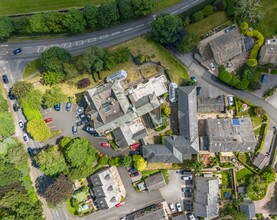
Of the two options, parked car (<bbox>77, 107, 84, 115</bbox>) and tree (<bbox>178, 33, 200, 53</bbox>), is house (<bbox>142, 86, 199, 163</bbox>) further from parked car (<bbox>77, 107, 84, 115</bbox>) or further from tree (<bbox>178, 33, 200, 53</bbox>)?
parked car (<bbox>77, 107, 84, 115</bbox>)

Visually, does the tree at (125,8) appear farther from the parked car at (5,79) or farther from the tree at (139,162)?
the tree at (139,162)

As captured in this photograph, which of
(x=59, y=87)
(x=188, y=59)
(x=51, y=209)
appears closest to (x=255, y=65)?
(x=188, y=59)

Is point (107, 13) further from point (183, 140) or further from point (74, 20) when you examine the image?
point (183, 140)

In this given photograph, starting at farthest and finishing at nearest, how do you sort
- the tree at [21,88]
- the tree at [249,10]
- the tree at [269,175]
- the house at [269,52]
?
the tree at [21,88] < the tree at [249,10] < the house at [269,52] < the tree at [269,175]

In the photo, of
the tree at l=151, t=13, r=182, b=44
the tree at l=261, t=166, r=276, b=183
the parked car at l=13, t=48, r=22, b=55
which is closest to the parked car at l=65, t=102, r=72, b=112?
the parked car at l=13, t=48, r=22, b=55

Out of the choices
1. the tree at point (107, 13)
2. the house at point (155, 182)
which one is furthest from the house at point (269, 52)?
the house at point (155, 182)

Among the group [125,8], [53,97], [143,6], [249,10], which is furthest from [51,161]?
[249,10]

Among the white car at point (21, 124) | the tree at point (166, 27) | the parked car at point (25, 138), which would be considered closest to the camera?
the tree at point (166, 27)
